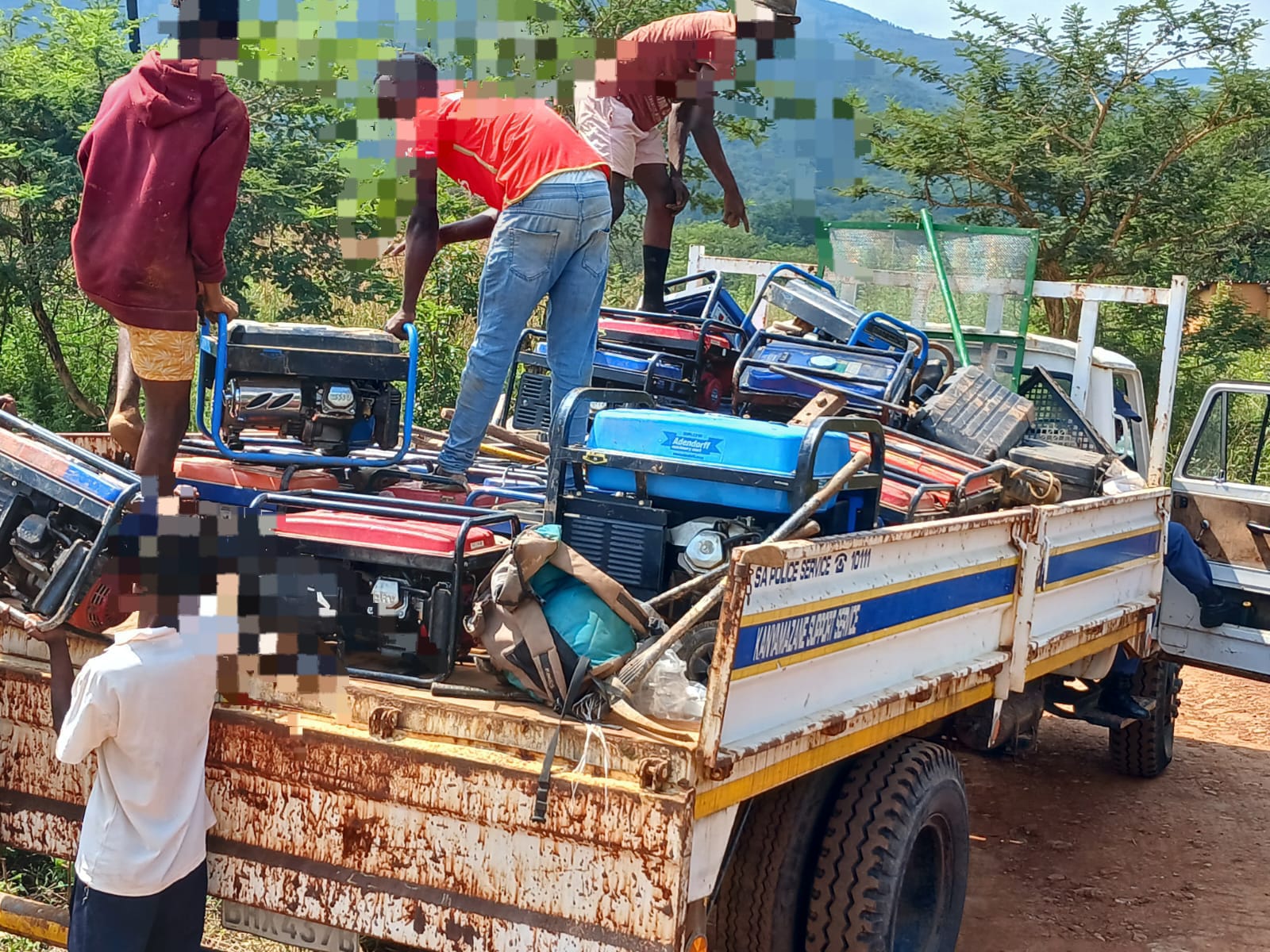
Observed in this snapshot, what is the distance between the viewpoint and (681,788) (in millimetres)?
2812

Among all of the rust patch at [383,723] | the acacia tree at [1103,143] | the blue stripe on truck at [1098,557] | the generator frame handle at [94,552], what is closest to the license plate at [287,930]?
the rust patch at [383,723]

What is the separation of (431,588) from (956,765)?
1.62m

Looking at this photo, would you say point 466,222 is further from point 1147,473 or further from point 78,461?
point 1147,473

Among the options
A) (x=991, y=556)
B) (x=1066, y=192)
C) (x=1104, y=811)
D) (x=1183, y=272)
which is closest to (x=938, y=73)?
(x=1066, y=192)

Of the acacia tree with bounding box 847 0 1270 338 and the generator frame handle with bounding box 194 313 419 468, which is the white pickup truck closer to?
the generator frame handle with bounding box 194 313 419 468

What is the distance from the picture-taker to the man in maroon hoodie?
3.91m

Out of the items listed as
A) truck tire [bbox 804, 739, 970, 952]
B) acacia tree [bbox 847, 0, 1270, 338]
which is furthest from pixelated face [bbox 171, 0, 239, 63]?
acacia tree [bbox 847, 0, 1270, 338]

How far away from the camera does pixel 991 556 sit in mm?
4113

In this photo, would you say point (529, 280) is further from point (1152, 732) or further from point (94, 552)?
point (1152, 732)

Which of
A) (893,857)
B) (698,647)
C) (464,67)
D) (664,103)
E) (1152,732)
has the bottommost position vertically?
(1152,732)

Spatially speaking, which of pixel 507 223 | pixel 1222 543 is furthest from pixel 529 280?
pixel 1222 543

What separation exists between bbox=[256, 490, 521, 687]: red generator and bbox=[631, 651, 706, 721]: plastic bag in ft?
1.66

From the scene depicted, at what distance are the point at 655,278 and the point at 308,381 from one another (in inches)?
93.4

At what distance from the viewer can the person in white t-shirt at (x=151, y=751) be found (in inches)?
115
